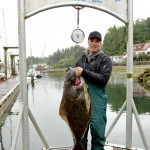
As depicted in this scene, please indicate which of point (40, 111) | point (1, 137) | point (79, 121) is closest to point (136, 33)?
point (40, 111)

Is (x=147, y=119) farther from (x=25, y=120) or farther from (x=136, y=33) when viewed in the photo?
(x=136, y=33)

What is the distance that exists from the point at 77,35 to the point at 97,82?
130 cm

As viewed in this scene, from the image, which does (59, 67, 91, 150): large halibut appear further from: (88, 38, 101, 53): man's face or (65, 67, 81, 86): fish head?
(88, 38, 101, 53): man's face

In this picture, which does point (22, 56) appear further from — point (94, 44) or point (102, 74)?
point (102, 74)

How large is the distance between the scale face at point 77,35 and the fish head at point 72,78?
1.63 meters

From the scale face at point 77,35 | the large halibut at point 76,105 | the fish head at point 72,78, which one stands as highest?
the scale face at point 77,35

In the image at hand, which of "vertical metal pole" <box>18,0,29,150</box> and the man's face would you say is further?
"vertical metal pole" <box>18,0,29,150</box>

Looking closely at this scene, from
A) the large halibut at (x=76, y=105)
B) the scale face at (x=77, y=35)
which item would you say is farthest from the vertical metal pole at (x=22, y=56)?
the large halibut at (x=76, y=105)

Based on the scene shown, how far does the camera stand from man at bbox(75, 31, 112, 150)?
4711 mm

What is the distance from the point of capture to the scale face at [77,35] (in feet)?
18.5

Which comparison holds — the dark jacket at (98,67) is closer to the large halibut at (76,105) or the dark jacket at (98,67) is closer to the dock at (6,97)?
the large halibut at (76,105)

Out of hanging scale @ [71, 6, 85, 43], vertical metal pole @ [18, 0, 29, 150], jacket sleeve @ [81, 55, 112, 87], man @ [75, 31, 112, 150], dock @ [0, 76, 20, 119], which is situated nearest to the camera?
jacket sleeve @ [81, 55, 112, 87]

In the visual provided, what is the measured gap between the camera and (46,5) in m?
5.57

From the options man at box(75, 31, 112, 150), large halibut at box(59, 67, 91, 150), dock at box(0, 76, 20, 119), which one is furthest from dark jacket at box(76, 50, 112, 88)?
dock at box(0, 76, 20, 119)
